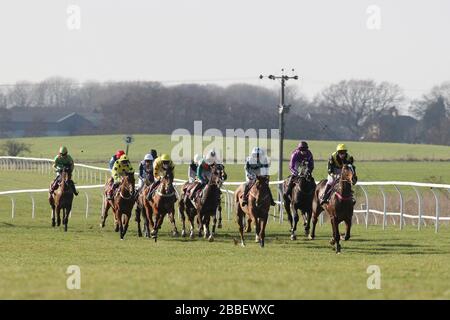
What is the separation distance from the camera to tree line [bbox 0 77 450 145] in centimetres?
10069

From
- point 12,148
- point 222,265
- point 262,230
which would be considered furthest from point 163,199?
point 12,148

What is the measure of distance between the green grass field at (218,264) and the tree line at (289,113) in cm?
7109

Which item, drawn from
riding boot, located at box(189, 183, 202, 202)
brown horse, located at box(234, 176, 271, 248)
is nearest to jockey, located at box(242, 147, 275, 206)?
brown horse, located at box(234, 176, 271, 248)

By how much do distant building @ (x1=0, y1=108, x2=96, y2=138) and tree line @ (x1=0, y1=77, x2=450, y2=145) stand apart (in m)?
0.67

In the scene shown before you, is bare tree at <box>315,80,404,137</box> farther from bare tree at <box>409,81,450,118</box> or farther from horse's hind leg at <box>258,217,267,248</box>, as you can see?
horse's hind leg at <box>258,217,267,248</box>

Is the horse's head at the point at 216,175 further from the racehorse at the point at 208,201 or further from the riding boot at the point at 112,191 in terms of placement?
the riding boot at the point at 112,191

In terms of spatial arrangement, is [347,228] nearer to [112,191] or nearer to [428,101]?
[112,191]

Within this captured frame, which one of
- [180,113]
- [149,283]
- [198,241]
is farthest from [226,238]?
[180,113]

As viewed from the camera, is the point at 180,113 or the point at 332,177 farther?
the point at 180,113

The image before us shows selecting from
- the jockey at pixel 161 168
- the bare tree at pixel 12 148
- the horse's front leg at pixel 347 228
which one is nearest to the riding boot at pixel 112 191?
Answer: the jockey at pixel 161 168

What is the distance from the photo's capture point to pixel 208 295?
9547 mm

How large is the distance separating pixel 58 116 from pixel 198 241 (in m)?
117

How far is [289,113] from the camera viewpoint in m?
105

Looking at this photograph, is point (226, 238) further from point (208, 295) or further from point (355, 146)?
point (355, 146)
